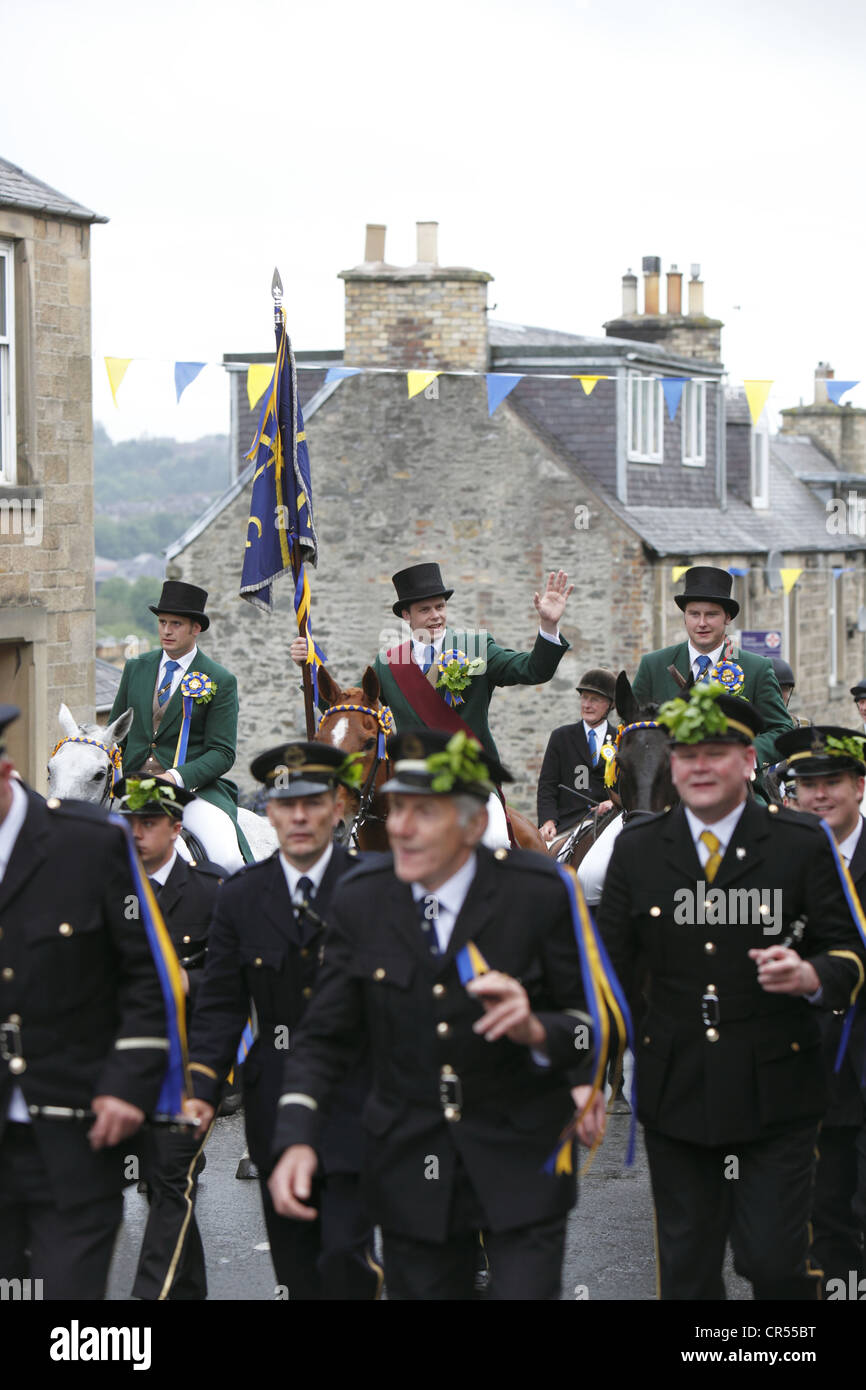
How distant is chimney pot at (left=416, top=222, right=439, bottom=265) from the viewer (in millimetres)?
29328

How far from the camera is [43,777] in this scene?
1706 centimetres

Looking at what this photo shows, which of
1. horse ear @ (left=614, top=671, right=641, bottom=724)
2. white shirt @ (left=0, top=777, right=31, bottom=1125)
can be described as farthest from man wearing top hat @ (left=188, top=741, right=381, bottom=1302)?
horse ear @ (left=614, top=671, right=641, bottom=724)

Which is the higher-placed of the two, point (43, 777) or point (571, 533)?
point (571, 533)

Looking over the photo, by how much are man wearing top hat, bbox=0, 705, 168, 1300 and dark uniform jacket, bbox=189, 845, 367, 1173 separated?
0.72 m

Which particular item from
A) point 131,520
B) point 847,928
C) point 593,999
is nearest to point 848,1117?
point 847,928

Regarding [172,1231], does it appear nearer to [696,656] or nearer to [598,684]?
[696,656]

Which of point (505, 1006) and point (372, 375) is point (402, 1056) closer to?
point (505, 1006)

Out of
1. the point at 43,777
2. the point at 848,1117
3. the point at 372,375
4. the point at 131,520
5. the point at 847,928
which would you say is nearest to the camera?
the point at 847,928

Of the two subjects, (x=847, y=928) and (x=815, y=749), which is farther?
(x=815, y=749)

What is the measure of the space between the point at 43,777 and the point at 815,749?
10864 millimetres

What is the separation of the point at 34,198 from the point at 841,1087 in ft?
41.7

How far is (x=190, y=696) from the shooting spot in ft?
34.0

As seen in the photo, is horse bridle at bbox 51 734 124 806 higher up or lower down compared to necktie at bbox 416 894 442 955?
higher up

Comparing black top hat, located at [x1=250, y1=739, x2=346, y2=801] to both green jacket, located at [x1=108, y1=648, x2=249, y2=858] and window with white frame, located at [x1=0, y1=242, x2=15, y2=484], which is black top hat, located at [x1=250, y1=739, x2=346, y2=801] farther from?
window with white frame, located at [x1=0, y1=242, x2=15, y2=484]
